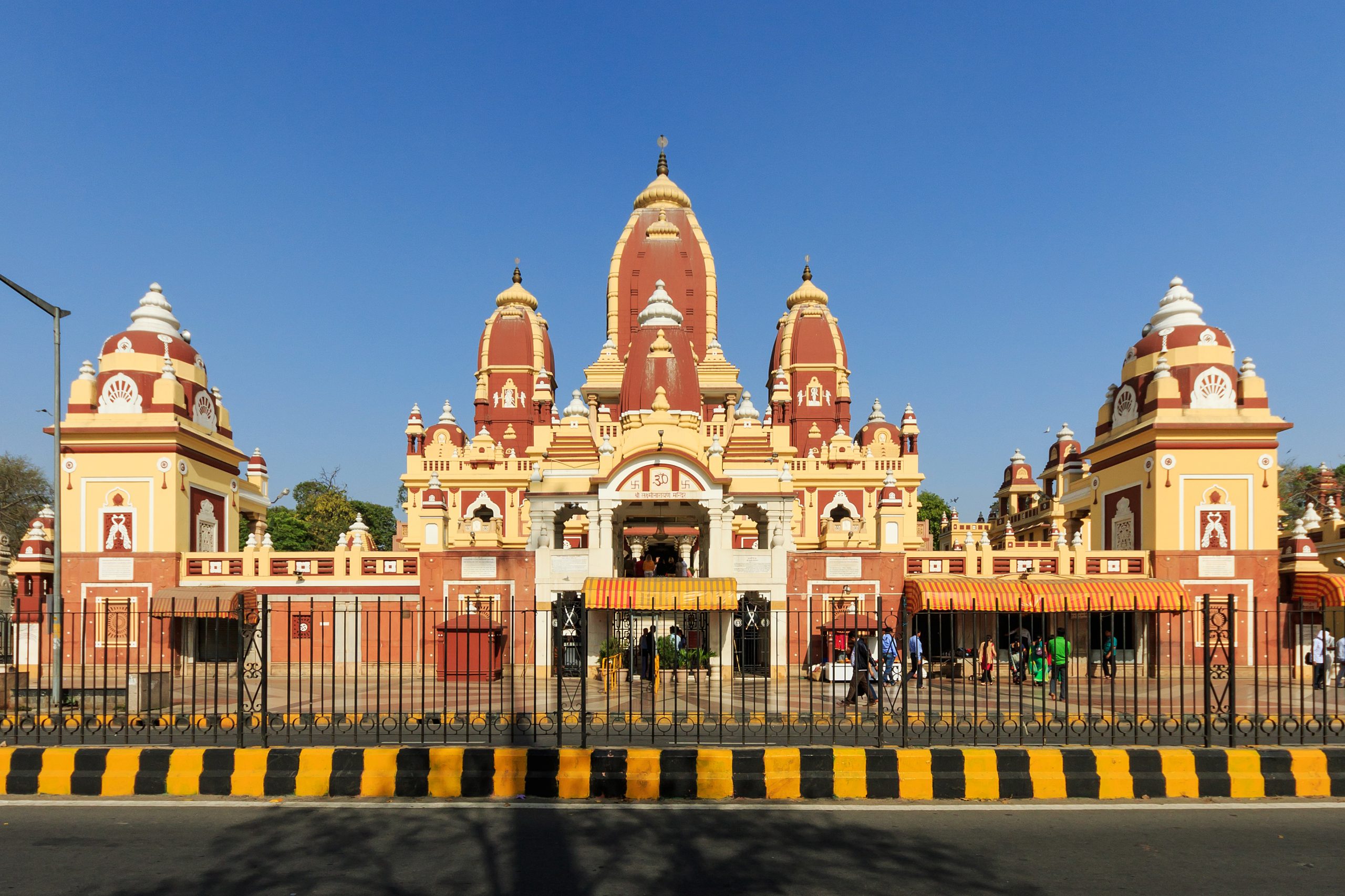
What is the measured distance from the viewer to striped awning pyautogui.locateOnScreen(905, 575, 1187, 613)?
2120 cm

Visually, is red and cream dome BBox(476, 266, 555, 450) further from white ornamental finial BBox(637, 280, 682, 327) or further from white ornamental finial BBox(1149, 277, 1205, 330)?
white ornamental finial BBox(1149, 277, 1205, 330)

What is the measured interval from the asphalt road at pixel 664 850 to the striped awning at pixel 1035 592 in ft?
40.7

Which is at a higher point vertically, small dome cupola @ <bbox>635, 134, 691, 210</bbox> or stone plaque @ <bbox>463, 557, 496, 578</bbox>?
small dome cupola @ <bbox>635, 134, 691, 210</bbox>

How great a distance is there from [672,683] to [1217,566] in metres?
15.0

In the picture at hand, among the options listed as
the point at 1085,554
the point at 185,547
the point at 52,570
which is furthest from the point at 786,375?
the point at 52,570

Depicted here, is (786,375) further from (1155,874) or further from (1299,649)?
(1155,874)

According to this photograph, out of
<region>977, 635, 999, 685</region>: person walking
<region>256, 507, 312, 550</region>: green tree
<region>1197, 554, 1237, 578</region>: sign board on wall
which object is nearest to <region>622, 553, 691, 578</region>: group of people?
<region>977, 635, 999, 685</region>: person walking

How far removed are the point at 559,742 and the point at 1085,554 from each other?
59.6 feet

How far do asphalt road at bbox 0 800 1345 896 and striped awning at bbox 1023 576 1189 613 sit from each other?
1272 centimetres

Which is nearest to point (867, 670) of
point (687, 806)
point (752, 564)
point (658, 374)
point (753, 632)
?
point (687, 806)

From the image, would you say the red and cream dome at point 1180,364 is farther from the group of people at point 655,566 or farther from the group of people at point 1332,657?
the group of people at point 655,566

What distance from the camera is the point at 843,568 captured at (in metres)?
22.1

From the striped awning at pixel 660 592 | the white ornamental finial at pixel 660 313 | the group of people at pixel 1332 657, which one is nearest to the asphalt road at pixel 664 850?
the striped awning at pixel 660 592

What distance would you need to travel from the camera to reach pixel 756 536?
3203 centimetres
